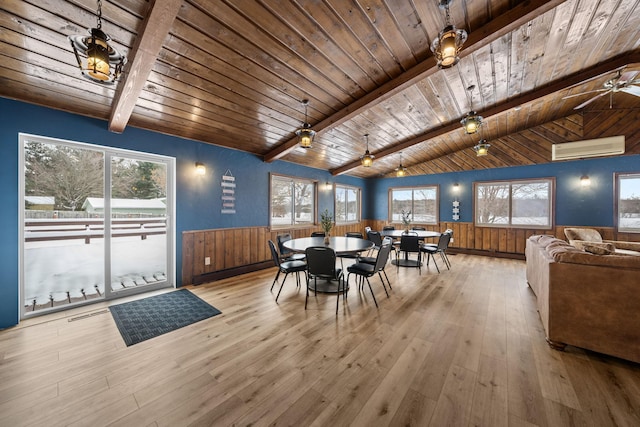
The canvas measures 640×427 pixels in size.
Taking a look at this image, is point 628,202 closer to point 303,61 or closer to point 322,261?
point 322,261

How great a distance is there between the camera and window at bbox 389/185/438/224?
7539 mm

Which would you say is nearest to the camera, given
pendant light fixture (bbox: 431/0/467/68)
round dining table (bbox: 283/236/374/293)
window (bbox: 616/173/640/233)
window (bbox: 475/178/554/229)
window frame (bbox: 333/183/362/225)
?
pendant light fixture (bbox: 431/0/467/68)

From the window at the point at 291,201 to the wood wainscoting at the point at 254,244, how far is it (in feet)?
0.97

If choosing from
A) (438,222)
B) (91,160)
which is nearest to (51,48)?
(91,160)

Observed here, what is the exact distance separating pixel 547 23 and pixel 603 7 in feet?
1.62

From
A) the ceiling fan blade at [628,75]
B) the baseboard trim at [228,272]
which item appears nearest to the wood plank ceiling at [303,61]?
the ceiling fan blade at [628,75]

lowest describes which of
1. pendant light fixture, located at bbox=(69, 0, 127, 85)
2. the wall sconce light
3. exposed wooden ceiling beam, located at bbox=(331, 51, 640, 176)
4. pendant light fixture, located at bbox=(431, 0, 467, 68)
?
the wall sconce light

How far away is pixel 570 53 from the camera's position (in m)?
3.06


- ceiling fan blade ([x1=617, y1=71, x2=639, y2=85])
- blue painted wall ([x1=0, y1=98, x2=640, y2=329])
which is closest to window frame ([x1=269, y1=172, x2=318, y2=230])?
blue painted wall ([x1=0, y1=98, x2=640, y2=329])

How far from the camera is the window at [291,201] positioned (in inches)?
222

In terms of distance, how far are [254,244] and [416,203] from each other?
5.56 m

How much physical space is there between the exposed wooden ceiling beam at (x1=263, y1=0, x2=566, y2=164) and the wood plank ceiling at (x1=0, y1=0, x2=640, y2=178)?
0.01 m

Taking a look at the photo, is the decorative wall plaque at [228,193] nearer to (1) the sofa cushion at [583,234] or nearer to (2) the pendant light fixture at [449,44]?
(2) the pendant light fixture at [449,44]

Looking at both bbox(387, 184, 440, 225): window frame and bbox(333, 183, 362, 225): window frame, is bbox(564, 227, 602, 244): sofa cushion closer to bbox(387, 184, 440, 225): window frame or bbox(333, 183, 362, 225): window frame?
bbox(387, 184, 440, 225): window frame
